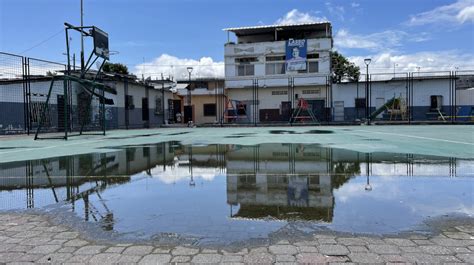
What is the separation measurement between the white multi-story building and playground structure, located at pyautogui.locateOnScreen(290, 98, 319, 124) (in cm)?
222

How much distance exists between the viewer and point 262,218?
4.11 metres

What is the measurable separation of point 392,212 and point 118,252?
2897mm

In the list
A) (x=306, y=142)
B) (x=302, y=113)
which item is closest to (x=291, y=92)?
(x=302, y=113)

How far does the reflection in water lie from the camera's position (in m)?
4.11

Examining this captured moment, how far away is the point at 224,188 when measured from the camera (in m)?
5.71

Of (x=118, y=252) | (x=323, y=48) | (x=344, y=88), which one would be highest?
(x=323, y=48)

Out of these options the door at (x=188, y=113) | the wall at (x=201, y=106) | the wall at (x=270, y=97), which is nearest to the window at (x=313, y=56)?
the wall at (x=270, y=97)

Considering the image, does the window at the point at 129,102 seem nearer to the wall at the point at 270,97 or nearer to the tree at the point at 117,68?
the wall at the point at 270,97

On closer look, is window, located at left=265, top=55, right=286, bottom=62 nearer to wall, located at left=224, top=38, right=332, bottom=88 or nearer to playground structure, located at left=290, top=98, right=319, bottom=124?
wall, located at left=224, top=38, right=332, bottom=88

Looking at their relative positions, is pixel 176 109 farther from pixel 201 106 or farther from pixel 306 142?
pixel 306 142

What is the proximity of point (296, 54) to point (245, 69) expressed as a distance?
5759 mm

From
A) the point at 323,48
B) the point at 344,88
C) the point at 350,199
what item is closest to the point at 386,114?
the point at 344,88

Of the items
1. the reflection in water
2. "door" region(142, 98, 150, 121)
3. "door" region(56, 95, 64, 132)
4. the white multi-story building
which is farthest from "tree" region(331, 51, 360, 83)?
the reflection in water

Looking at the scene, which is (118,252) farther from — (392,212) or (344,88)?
(344,88)
